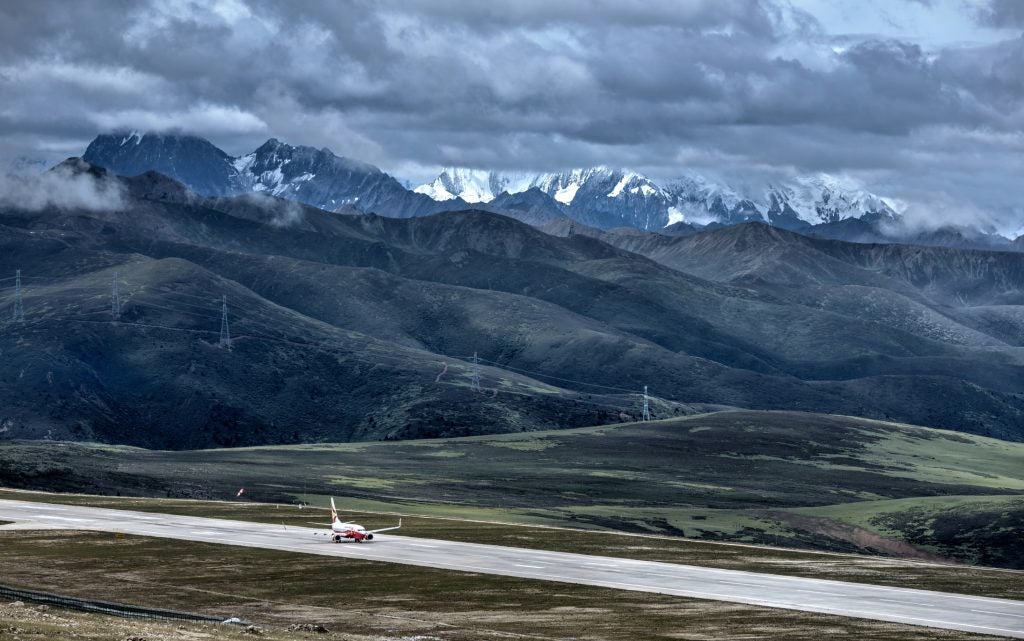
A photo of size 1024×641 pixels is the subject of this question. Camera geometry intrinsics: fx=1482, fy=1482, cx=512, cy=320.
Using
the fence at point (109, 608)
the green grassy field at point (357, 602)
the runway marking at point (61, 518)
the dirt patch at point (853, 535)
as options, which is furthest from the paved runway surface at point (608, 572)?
the dirt patch at point (853, 535)

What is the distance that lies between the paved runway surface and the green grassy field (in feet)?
10.2

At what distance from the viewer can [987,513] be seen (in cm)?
15875

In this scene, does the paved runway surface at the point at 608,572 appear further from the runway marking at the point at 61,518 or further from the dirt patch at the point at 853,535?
the dirt patch at the point at 853,535

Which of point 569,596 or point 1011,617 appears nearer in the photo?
point 1011,617

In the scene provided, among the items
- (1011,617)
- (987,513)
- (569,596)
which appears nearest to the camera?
(1011,617)

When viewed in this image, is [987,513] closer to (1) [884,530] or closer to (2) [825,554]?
(1) [884,530]

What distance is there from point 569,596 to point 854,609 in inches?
599

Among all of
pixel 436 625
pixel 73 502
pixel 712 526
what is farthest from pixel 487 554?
pixel 712 526

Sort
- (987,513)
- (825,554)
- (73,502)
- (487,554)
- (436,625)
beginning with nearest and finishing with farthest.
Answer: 1. (436,625)
2. (487,554)
3. (825,554)
4. (73,502)
5. (987,513)

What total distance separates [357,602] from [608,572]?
19.7 meters

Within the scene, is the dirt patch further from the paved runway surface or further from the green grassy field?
the green grassy field

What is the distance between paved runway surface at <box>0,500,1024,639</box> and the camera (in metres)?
77.1

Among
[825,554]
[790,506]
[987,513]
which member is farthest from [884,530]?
[825,554]

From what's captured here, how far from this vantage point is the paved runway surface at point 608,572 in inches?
3034
